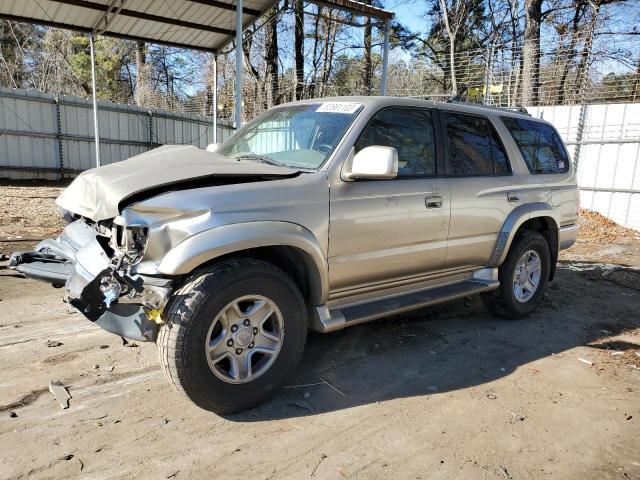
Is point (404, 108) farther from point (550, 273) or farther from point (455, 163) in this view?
point (550, 273)

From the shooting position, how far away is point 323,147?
354cm

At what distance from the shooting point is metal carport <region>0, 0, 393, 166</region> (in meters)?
9.26

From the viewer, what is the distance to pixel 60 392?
3.17m

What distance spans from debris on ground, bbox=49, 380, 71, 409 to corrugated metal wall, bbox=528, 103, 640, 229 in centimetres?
1184

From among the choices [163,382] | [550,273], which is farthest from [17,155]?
[550,273]

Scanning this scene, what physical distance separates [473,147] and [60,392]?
3.88m

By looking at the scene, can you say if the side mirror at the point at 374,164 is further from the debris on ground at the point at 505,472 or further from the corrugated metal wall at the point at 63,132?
the corrugated metal wall at the point at 63,132

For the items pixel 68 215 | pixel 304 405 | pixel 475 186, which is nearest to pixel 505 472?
pixel 304 405

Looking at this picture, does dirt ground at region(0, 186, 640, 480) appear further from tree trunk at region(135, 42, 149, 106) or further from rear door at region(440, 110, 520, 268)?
tree trunk at region(135, 42, 149, 106)

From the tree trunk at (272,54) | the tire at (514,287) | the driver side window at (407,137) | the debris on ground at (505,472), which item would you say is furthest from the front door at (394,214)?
the tree trunk at (272,54)

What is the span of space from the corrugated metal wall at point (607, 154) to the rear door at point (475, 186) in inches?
316

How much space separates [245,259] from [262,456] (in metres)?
1.12

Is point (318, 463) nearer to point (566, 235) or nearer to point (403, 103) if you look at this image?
point (403, 103)

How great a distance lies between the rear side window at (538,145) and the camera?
5012mm
